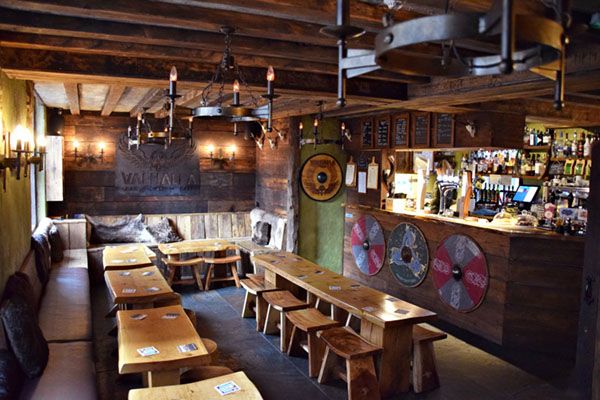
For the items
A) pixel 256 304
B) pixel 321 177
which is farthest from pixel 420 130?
pixel 256 304

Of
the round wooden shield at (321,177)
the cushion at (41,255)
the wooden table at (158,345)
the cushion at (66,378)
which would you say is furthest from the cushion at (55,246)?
the round wooden shield at (321,177)

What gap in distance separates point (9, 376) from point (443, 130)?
16.8 ft

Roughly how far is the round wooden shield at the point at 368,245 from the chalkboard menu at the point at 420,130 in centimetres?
133

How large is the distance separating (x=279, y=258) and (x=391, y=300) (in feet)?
6.38

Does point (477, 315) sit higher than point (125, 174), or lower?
lower

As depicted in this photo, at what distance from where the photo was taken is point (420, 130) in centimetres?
649

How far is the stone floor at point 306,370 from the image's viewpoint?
409 cm

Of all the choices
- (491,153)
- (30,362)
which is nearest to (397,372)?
(30,362)

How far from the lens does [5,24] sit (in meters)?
2.94

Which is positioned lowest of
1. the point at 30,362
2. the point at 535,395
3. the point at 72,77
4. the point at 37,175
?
the point at 535,395

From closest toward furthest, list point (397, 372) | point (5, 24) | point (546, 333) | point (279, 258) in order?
point (5, 24)
point (397, 372)
point (546, 333)
point (279, 258)

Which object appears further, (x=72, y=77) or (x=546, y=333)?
(x=546, y=333)

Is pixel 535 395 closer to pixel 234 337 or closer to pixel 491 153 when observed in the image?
pixel 234 337

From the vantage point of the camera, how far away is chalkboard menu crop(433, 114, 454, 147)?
6.02m
